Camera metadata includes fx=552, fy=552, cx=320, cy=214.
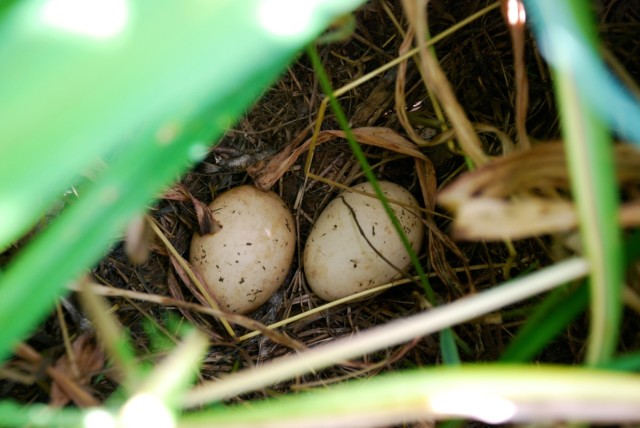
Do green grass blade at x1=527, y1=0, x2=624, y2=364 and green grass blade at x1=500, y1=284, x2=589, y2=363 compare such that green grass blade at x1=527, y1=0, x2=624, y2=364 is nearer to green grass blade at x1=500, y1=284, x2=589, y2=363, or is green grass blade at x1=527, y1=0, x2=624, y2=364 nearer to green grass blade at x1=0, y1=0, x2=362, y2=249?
green grass blade at x1=500, y1=284, x2=589, y2=363

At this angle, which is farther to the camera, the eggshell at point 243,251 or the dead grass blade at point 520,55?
the eggshell at point 243,251

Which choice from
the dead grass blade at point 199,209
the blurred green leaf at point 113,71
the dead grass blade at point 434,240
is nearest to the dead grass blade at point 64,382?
the blurred green leaf at point 113,71

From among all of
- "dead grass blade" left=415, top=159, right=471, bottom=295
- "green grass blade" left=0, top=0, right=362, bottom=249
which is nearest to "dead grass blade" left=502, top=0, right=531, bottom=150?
"dead grass blade" left=415, top=159, right=471, bottom=295

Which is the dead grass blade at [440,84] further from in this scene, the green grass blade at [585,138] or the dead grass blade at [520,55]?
the green grass blade at [585,138]

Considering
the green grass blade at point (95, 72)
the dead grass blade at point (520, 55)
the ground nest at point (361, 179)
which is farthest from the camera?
the ground nest at point (361, 179)

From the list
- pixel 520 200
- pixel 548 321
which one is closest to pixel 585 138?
pixel 520 200

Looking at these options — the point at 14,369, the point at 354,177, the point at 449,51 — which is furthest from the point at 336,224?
the point at 14,369

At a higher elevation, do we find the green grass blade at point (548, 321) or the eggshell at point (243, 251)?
the green grass blade at point (548, 321)

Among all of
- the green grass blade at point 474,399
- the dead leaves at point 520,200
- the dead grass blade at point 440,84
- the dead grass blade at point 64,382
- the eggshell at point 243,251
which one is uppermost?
the dead grass blade at point 440,84
